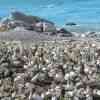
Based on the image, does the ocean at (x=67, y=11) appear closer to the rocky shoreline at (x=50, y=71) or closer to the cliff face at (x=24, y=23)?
the cliff face at (x=24, y=23)

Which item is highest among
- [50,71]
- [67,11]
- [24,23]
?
[67,11]

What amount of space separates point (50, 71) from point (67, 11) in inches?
409

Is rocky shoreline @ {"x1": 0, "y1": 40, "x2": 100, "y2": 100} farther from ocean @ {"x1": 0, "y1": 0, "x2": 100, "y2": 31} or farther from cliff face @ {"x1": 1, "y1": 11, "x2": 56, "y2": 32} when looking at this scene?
ocean @ {"x1": 0, "y1": 0, "x2": 100, "y2": 31}

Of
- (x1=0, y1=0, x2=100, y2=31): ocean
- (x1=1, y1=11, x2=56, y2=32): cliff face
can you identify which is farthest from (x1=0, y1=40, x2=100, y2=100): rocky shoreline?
(x1=0, y1=0, x2=100, y2=31): ocean

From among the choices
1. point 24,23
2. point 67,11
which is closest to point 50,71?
point 24,23

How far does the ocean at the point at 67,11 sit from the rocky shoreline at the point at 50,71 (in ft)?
17.4

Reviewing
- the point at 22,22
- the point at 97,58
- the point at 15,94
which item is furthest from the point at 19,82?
the point at 22,22

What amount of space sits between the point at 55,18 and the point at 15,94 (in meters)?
9.11

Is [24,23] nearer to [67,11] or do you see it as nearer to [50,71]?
[50,71]

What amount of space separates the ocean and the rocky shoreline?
17.4 ft

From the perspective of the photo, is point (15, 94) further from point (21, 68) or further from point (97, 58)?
point (97, 58)

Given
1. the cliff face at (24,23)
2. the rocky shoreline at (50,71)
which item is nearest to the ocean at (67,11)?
the cliff face at (24,23)

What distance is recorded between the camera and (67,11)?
49.6 ft

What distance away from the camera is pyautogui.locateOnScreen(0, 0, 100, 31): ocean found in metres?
12.6
